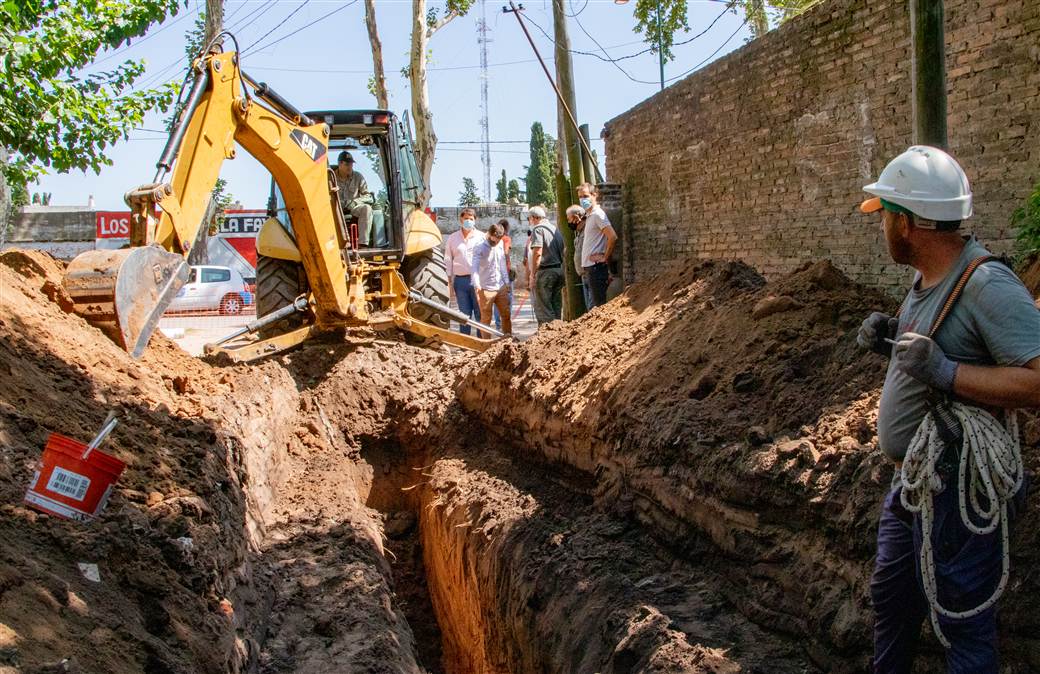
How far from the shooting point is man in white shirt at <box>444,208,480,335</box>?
13891 millimetres

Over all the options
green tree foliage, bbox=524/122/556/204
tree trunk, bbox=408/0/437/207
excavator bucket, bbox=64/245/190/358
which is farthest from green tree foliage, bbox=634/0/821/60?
green tree foliage, bbox=524/122/556/204

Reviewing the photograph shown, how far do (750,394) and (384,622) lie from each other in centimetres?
269

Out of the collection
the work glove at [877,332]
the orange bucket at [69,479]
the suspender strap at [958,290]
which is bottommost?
the orange bucket at [69,479]

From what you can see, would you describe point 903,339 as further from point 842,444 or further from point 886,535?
point 842,444

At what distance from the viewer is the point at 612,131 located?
15359mm

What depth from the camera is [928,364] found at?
9.80ft

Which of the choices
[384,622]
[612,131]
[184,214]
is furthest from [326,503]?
[612,131]

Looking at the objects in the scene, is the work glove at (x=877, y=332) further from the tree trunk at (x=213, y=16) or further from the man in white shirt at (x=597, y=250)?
the tree trunk at (x=213, y=16)

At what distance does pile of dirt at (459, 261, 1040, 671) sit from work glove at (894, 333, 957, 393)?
0.97 m

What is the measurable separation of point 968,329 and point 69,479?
11.0 ft

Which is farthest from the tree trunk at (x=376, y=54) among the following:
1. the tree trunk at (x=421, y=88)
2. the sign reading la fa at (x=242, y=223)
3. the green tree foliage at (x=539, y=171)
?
the green tree foliage at (x=539, y=171)

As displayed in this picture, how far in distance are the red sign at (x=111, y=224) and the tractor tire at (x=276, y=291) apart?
2719cm

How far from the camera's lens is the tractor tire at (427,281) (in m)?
11.5

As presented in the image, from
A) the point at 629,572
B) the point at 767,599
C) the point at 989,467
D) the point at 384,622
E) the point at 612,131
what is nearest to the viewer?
the point at 989,467
